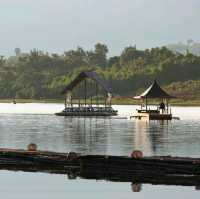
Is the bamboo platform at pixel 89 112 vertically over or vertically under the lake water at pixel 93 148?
over

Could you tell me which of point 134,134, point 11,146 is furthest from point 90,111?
point 11,146

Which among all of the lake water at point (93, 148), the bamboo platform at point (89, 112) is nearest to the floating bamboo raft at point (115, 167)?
the lake water at point (93, 148)

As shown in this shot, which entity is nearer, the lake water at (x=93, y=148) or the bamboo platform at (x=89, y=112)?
the lake water at (x=93, y=148)

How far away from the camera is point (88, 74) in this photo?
108375mm

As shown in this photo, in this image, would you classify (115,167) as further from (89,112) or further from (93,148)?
(89,112)

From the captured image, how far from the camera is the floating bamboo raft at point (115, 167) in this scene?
38594 mm

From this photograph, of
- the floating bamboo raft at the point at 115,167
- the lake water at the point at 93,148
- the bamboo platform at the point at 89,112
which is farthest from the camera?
the bamboo platform at the point at 89,112

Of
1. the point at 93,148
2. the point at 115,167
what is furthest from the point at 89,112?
the point at 115,167

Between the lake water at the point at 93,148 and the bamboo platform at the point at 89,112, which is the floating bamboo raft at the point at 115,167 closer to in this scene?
the lake water at the point at 93,148

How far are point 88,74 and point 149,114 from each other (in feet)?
39.3

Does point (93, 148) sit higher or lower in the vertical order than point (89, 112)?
lower

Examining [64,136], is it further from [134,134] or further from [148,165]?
[148,165]

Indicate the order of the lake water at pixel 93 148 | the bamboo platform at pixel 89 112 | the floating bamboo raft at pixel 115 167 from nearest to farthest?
1. the lake water at pixel 93 148
2. the floating bamboo raft at pixel 115 167
3. the bamboo platform at pixel 89 112

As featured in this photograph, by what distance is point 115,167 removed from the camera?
3991cm
